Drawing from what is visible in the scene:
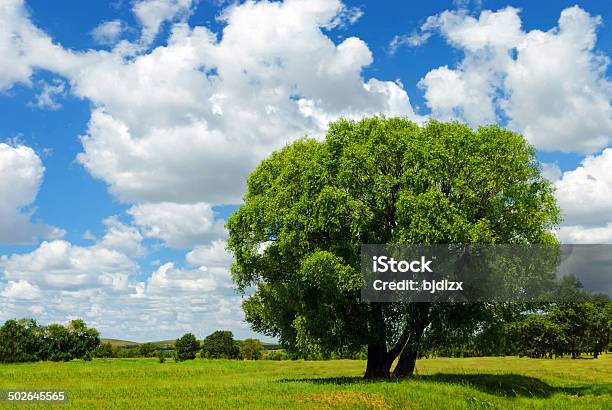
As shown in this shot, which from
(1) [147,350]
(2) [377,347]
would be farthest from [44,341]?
(2) [377,347]

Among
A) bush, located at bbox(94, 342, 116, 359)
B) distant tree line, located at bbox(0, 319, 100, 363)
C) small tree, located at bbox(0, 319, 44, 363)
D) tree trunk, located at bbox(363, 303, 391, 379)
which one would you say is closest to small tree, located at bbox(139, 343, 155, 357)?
bush, located at bbox(94, 342, 116, 359)

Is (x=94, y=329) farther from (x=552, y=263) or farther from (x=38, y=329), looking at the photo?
(x=552, y=263)

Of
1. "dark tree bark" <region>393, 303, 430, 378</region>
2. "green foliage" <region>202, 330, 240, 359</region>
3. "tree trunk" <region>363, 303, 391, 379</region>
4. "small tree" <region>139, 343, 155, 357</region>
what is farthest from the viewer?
"small tree" <region>139, 343, 155, 357</region>

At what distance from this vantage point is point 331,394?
1114 inches

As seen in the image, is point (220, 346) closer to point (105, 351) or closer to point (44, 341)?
point (105, 351)

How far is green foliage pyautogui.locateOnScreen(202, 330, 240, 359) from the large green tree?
338 feet

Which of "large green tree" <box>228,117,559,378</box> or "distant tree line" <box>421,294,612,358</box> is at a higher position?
"large green tree" <box>228,117,559,378</box>

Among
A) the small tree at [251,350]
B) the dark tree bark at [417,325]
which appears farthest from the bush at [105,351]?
the dark tree bark at [417,325]

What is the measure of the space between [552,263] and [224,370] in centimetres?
3791

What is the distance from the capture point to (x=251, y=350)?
135 metres

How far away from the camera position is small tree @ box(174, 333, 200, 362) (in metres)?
138

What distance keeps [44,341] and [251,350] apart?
45.0m

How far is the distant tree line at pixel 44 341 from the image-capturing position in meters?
120

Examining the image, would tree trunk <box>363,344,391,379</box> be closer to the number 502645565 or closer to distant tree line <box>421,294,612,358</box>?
the number 502645565
